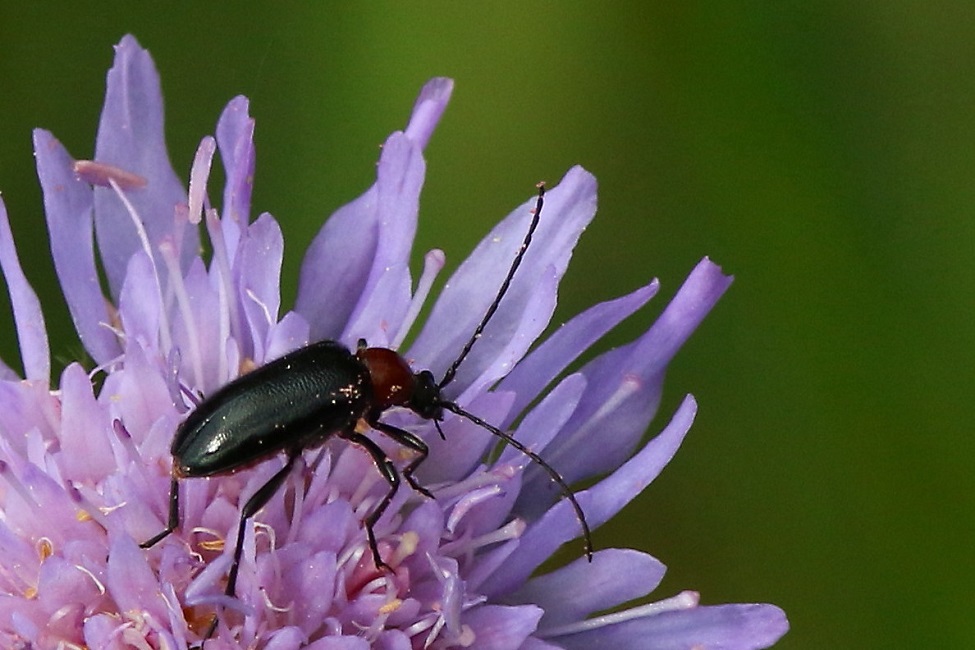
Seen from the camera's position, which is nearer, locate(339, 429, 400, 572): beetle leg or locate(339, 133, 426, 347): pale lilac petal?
locate(339, 429, 400, 572): beetle leg

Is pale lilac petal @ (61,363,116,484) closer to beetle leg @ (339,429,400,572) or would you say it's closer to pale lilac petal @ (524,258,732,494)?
beetle leg @ (339,429,400,572)

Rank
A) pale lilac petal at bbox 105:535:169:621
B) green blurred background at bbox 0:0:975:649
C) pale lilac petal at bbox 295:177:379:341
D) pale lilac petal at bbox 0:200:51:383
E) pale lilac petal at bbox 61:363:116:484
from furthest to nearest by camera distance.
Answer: green blurred background at bbox 0:0:975:649, pale lilac petal at bbox 295:177:379:341, pale lilac petal at bbox 0:200:51:383, pale lilac petal at bbox 61:363:116:484, pale lilac petal at bbox 105:535:169:621

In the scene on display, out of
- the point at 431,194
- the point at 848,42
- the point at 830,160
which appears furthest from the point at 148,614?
the point at 848,42

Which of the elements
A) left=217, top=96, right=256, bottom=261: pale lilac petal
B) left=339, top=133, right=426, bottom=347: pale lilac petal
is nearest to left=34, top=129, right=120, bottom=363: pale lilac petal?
left=217, top=96, right=256, bottom=261: pale lilac petal

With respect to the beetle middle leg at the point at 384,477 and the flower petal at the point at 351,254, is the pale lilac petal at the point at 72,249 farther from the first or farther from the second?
the beetle middle leg at the point at 384,477

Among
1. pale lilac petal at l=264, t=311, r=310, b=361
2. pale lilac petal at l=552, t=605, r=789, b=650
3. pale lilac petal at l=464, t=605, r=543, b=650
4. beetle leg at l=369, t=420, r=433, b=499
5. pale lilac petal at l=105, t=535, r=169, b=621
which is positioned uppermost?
pale lilac petal at l=264, t=311, r=310, b=361

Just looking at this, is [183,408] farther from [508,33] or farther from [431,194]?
[508,33]

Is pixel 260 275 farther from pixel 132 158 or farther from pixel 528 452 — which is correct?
pixel 528 452

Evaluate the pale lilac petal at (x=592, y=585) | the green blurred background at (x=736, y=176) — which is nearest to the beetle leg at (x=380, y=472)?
the pale lilac petal at (x=592, y=585)
